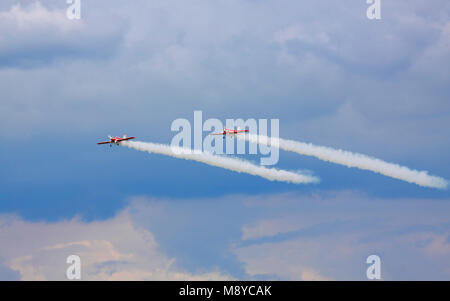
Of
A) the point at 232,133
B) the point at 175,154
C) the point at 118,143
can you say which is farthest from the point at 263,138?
the point at 118,143

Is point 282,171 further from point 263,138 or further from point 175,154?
point 175,154

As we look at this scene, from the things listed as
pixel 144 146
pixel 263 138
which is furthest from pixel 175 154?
pixel 263 138

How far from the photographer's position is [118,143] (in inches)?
7416

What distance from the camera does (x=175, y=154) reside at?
188 meters

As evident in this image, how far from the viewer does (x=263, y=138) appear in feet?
620

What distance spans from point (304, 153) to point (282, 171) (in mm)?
6900

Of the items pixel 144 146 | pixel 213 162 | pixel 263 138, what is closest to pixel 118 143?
pixel 144 146

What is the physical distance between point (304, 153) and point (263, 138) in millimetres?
10735

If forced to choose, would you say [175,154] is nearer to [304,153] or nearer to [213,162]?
[213,162]

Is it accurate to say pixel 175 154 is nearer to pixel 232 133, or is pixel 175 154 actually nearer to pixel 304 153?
pixel 232 133

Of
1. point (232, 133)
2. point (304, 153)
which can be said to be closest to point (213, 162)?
point (232, 133)

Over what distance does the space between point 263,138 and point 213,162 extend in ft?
44.8

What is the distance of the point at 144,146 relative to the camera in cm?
18975

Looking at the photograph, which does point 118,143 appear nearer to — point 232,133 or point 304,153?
point 232,133
